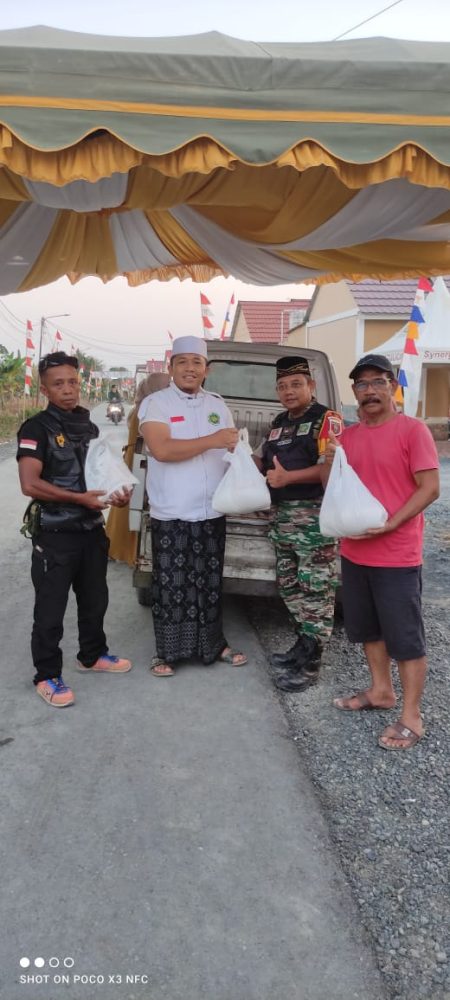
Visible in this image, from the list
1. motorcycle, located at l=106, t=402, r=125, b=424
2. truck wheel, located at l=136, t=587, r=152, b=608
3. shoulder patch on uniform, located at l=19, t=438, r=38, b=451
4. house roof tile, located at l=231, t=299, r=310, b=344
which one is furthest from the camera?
house roof tile, located at l=231, t=299, r=310, b=344

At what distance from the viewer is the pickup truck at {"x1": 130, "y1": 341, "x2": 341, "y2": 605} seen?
4.20m

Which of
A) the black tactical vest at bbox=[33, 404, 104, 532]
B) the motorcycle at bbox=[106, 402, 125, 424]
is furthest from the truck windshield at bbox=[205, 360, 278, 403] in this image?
the motorcycle at bbox=[106, 402, 125, 424]

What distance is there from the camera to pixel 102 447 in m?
3.36

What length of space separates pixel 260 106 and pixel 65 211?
7.44 ft

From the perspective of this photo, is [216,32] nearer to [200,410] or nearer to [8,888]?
[200,410]

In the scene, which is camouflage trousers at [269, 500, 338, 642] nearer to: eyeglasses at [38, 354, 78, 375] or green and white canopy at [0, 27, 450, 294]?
eyeglasses at [38, 354, 78, 375]

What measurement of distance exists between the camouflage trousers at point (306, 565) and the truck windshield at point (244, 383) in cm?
202

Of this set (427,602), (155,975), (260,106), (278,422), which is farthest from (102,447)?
(427,602)

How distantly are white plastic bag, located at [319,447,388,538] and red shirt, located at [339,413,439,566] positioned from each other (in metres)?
0.08

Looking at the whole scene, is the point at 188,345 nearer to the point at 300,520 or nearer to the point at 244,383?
the point at 300,520

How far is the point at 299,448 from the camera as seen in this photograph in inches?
141

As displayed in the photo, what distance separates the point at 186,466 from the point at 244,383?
2.14 m

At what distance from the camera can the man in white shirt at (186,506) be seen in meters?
3.51

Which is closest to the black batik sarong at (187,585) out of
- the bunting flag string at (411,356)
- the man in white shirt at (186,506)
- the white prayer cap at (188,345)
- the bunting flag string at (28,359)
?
the man in white shirt at (186,506)
